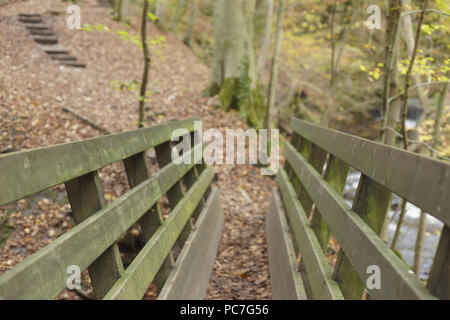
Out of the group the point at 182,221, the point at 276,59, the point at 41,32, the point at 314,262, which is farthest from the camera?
the point at 41,32

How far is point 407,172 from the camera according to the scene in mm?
1279

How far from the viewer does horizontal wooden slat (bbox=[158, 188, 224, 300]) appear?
2732 millimetres

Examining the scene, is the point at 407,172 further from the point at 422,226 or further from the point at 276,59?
the point at 276,59

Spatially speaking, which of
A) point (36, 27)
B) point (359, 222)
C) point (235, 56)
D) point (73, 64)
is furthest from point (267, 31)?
point (359, 222)

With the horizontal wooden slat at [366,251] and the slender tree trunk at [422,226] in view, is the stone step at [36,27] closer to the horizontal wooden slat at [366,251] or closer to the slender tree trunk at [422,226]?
the slender tree trunk at [422,226]

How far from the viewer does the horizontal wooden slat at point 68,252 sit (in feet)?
3.41

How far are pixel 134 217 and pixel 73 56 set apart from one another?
34.9 ft

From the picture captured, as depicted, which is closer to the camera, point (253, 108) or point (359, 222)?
point (359, 222)

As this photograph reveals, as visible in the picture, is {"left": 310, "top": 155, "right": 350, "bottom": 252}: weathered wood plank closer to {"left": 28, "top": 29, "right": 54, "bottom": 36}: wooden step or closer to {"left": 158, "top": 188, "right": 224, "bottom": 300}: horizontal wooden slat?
{"left": 158, "top": 188, "right": 224, "bottom": 300}: horizontal wooden slat

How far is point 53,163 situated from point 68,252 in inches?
13.5

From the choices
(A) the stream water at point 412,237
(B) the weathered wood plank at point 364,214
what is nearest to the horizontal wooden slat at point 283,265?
(B) the weathered wood plank at point 364,214

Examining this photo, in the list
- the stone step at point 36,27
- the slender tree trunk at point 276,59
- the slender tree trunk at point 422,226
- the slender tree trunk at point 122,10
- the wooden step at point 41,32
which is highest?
the slender tree trunk at point 122,10

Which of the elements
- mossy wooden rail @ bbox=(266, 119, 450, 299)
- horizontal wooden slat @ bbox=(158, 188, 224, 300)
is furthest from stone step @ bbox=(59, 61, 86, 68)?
mossy wooden rail @ bbox=(266, 119, 450, 299)
